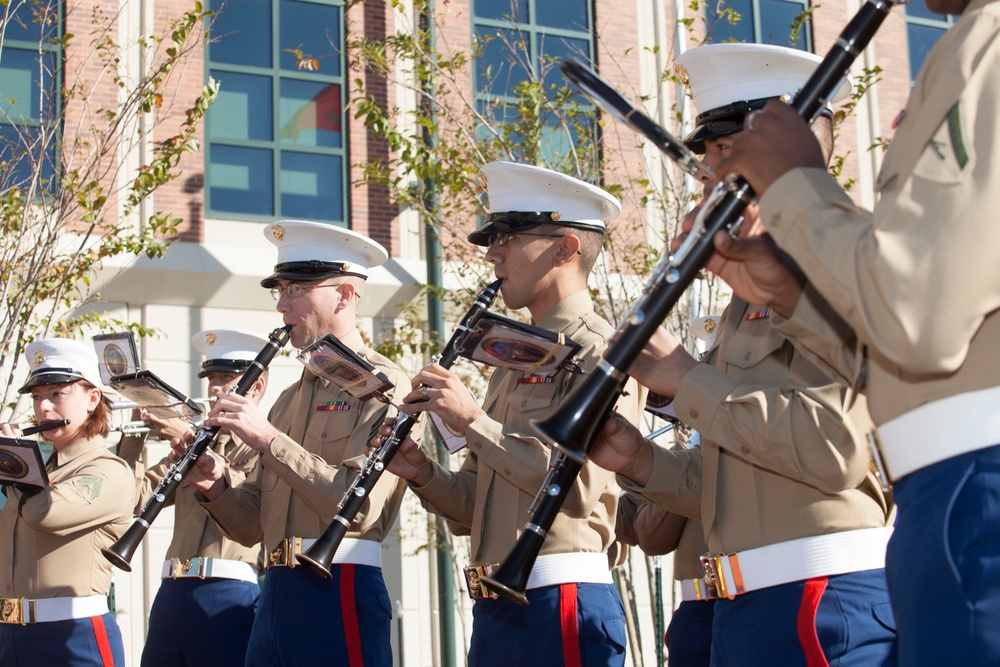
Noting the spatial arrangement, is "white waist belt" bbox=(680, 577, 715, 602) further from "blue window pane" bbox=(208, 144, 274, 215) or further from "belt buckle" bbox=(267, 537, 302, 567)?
"blue window pane" bbox=(208, 144, 274, 215)

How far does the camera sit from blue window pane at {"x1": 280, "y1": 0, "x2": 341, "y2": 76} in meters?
13.0

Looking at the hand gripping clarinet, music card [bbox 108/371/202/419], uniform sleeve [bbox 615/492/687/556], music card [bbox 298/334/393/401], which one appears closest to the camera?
the hand gripping clarinet

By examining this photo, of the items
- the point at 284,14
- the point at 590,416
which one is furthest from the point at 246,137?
the point at 590,416

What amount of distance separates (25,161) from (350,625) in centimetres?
722

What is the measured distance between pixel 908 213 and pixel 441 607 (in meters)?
10.2

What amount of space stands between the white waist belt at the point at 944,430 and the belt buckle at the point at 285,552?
3197mm

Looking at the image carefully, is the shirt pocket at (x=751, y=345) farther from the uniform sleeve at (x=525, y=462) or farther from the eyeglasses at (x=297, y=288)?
the eyeglasses at (x=297, y=288)

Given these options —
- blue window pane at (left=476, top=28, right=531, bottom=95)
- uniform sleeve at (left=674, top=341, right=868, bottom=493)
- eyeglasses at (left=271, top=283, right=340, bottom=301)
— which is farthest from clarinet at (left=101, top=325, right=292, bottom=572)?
blue window pane at (left=476, top=28, right=531, bottom=95)

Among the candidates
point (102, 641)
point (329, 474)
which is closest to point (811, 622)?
point (329, 474)

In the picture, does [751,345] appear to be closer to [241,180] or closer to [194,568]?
[194,568]

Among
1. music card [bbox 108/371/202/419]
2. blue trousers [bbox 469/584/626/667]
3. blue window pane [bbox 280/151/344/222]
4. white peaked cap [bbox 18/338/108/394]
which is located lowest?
blue trousers [bbox 469/584/626/667]

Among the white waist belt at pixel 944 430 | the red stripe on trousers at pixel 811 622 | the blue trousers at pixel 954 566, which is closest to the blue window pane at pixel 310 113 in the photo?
the red stripe on trousers at pixel 811 622

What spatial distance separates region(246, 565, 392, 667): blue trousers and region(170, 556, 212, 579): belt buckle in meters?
1.49

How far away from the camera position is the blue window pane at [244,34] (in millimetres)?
12680
